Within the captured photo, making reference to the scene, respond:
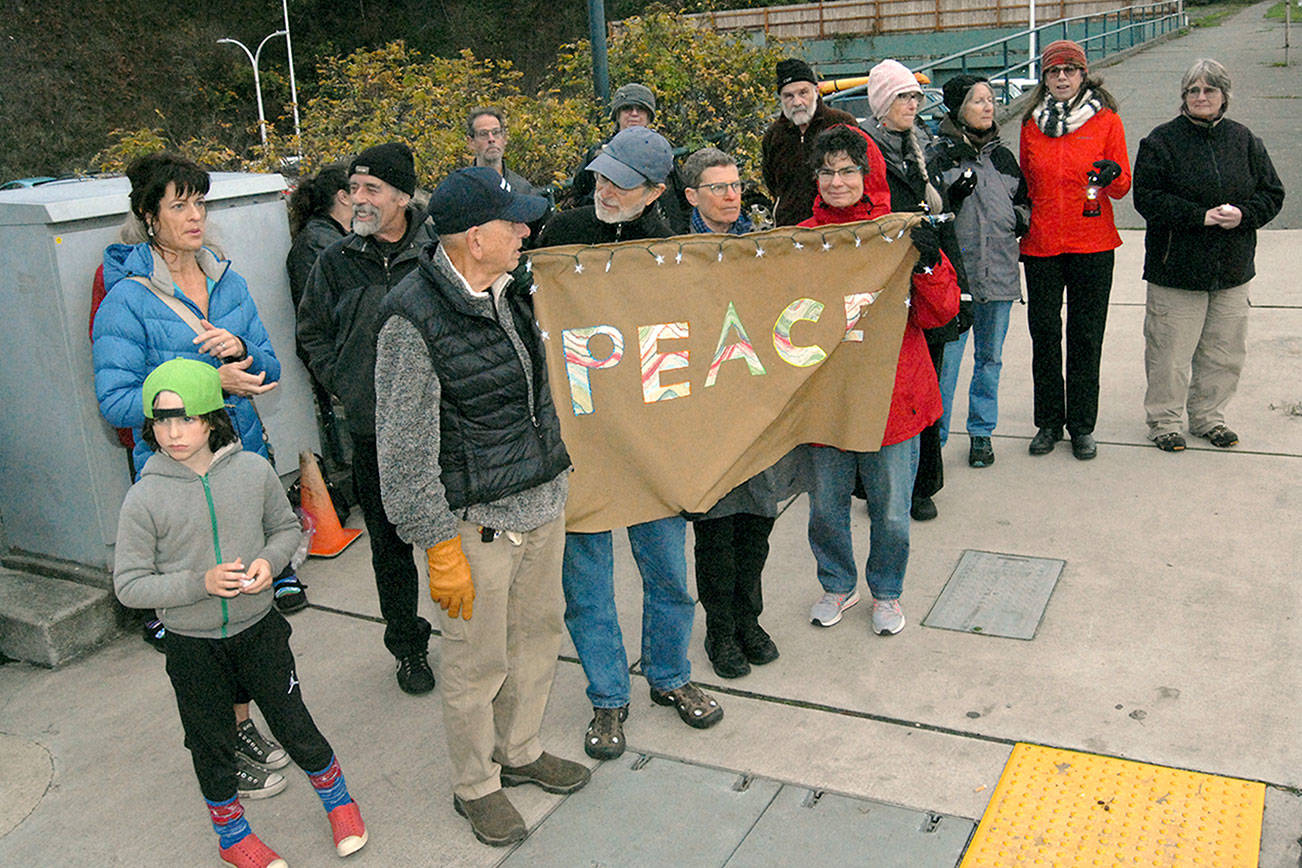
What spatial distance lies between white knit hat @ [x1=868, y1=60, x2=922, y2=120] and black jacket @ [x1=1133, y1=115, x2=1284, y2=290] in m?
1.55

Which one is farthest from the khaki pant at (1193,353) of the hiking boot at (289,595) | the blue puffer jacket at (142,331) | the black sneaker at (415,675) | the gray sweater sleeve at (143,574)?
the gray sweater sleeve at (143,574)

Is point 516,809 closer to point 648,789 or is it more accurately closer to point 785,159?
point 648,789

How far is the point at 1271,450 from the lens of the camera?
6441mm

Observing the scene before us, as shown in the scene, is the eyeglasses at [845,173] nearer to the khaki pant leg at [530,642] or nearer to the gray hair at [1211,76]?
the khaki pant leg at [530,642]

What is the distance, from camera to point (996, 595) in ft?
16.9

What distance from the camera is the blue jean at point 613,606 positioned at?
4.20 m

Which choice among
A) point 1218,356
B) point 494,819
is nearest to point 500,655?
point 494,819

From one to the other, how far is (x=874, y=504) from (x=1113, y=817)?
1.53 meters

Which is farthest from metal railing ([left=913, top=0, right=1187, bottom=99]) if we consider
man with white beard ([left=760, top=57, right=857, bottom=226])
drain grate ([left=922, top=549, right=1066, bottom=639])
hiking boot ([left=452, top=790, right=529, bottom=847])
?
→ hiking boot ([left=452, top=790, right=529, bottom=847])

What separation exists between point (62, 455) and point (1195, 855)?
4626mm

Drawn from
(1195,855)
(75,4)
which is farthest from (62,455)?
(75,4)

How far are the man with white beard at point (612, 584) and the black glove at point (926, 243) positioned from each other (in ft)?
3.08

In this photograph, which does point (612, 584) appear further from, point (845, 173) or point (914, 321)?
point (845, 173)

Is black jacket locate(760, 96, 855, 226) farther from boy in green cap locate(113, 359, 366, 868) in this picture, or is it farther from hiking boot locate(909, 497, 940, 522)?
boy in green cap locate(113, 359, 366, 868)
